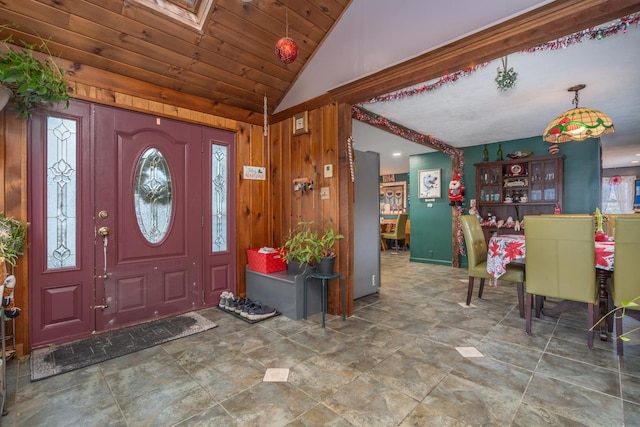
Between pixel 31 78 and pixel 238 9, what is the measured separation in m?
1.66

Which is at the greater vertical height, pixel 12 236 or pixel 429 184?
pixel 429 184

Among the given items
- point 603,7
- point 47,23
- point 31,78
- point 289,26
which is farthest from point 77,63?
point 603,7

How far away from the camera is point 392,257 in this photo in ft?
23.9

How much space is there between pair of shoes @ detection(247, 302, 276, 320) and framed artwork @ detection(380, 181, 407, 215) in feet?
24.2

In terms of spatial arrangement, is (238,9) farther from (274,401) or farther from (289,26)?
(274,401)

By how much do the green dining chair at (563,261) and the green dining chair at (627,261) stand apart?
144mm

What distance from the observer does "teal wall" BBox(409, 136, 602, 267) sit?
191 inches

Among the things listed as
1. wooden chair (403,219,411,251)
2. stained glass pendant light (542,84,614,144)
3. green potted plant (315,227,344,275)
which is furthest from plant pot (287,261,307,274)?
wooden chair (403,219,411,251)

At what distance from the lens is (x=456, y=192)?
5664mm

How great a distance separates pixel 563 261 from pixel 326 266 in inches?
79.3

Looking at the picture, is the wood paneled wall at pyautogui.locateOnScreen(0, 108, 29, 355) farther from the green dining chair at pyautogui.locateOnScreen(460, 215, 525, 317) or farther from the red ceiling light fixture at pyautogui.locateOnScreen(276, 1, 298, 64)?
the green dining chair at pyautogui.locateOnScreen(460, 215, 525, 317)

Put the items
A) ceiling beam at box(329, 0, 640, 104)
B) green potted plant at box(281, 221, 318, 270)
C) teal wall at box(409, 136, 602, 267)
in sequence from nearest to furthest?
ceiling beam at box(329, 0, 640, 104) → green potted plant at box(281, 221, 318, 270) → teal wall at box(409, 136, 602, 267)

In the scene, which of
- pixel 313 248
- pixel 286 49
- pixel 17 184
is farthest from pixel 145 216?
pixel 286 49

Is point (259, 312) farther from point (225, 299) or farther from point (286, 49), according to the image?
point (286, 49)
